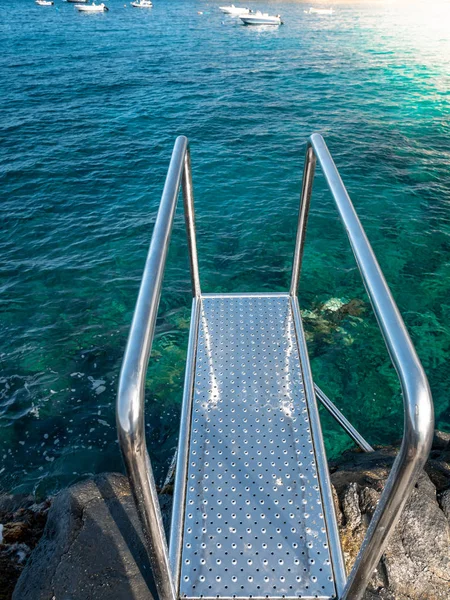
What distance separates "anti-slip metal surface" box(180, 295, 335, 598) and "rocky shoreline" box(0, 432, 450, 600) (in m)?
0.66

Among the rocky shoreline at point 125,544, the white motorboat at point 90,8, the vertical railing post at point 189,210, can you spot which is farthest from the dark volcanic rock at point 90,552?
the white motorboat at point 90,8

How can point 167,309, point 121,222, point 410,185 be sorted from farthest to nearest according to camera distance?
point 410,185 < point 121,222 < point 167,309

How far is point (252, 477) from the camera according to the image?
6.94 feet

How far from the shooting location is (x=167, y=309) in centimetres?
882

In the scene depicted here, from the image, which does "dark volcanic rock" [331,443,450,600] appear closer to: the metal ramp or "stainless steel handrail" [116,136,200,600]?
the metal ramp

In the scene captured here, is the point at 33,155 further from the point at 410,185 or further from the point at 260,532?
the point at 260,532

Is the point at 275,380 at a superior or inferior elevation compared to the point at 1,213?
superior

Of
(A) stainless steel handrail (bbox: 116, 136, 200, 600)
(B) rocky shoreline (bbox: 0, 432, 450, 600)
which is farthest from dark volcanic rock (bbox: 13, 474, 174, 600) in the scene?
(A) stainless steel handrail (bbox: 116, 136, 200, 600)

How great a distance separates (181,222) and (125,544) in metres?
9.90

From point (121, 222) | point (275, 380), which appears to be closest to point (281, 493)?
point (275, 380)

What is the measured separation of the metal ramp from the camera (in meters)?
1.15

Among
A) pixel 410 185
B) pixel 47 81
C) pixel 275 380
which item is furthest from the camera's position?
pixel 47 81

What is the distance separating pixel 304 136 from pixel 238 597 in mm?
17490

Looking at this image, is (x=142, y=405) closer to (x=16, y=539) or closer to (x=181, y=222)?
(x=16, y=539)
